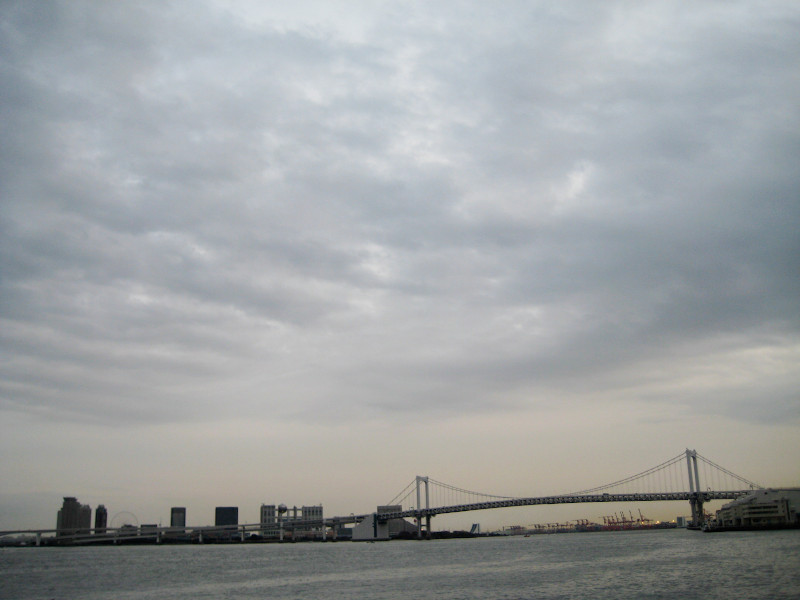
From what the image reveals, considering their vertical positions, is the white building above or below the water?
below

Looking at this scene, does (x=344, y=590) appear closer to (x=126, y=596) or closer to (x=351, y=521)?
(x=126, y=596)

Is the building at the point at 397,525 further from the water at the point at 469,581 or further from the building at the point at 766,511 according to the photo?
the water at the point at 469,581

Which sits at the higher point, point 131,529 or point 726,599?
point 726,599

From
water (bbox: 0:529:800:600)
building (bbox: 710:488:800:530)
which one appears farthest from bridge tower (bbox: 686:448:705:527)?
water (bbox: 0:529:800:600)

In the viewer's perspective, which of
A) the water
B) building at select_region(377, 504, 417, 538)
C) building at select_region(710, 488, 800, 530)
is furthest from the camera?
building at select_region(377, 504, 417, 538)

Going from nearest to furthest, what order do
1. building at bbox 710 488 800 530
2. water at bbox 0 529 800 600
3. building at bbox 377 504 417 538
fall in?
1. water at bbox 0 529 800 600
2. building at bbox 710 488 800 530
3. building at bbox 377 504 417 538

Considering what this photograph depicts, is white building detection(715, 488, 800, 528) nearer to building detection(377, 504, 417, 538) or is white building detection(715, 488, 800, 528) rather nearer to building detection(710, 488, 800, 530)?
building detection(710, 488, 800, 530)

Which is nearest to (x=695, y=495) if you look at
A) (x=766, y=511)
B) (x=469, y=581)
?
(x=766, y=511)

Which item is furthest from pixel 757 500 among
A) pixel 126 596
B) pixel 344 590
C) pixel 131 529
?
pixel 131 529
